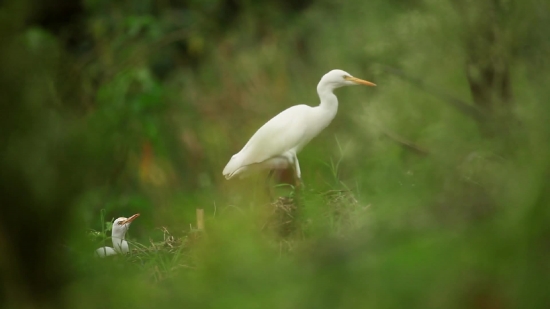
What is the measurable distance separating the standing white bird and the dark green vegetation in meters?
0.08

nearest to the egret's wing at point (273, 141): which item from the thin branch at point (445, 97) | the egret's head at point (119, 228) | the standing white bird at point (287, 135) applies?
the standing white bird at point (287, 135)

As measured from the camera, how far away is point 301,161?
3816 mm

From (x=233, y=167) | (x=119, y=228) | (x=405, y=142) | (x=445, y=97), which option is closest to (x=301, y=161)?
(x=233, y=167)

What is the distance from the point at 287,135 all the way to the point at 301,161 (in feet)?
0.66

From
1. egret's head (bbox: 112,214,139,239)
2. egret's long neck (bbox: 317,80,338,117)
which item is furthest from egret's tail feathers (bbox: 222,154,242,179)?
egret's head (bbox: 112,214,139,239)

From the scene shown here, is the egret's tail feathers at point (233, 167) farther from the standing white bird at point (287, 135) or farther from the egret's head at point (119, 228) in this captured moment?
the egret's head at point (119, 228)

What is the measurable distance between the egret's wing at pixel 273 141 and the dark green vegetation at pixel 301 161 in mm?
114

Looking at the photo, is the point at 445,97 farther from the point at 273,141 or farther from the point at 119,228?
the point at 119,228

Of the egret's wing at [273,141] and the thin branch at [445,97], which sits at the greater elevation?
the thin branch at [445,97]

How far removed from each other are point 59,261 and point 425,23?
2.56 meters

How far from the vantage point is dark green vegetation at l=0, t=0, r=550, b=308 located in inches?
21.0

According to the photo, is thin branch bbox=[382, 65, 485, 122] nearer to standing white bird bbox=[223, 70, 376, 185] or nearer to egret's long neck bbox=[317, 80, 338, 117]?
standing white bird bbox=[223, 70, 376, 185]

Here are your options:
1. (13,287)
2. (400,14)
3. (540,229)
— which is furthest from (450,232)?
(400,14)

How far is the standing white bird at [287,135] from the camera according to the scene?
364cm
